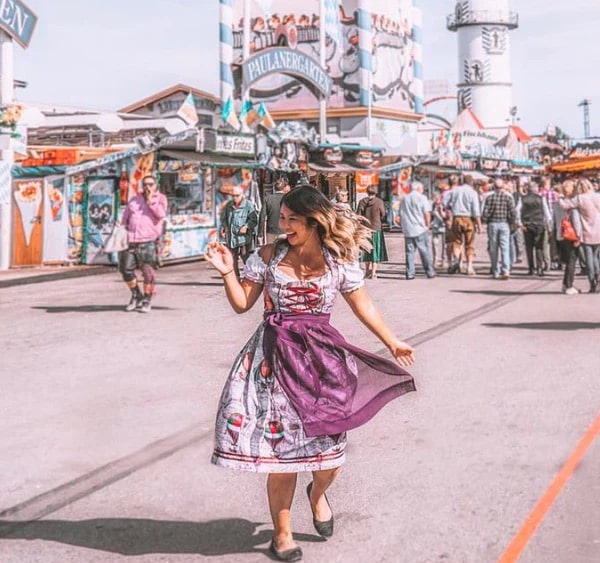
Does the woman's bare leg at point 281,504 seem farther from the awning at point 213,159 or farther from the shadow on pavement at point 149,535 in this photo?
the awning at point 213,159

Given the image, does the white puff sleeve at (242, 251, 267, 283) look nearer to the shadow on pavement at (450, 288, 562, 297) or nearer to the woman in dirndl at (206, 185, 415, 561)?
the woman in dirndl at (206, 185, 415, 561)

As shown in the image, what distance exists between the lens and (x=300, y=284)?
4078 mm

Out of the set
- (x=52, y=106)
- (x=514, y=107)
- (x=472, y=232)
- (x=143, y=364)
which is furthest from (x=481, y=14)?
(x=143, y=364)

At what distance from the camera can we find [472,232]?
1775cm

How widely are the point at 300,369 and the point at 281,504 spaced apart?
→ 591 mm

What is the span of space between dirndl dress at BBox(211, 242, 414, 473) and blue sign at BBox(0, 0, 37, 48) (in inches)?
643

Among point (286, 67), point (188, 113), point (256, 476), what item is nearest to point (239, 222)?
point (256, 476)

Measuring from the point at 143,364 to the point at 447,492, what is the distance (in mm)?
4365

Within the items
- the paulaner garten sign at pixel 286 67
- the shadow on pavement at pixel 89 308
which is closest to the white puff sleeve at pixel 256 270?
the shadow on pavement at pixel 89 308

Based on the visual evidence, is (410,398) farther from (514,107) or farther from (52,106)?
(514,107)

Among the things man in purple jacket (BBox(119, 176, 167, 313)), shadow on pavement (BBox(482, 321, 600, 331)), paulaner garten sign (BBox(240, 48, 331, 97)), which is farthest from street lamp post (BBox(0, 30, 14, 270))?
shadow on pavement (BBox(482, 321, 600, 331))

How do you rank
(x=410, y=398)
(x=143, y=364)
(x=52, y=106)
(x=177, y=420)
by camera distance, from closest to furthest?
(x=177, y=420), (x=410, y=398), (x=143, y=364), (x=52, y=106)

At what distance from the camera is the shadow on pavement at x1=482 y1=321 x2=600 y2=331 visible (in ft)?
34.5

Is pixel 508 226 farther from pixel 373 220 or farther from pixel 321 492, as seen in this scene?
pixel 321 492
